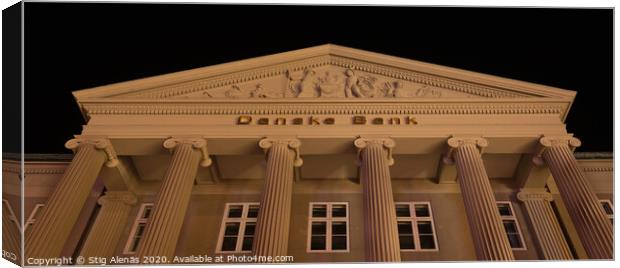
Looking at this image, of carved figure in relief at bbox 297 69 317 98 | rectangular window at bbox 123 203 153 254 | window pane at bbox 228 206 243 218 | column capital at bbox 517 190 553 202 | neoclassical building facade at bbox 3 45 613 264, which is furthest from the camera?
window pane at bbox 228 206 243 218

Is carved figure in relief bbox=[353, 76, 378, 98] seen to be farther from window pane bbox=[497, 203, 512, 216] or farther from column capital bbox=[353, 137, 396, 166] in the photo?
window pane bbox=[497, 203, 512, 216]

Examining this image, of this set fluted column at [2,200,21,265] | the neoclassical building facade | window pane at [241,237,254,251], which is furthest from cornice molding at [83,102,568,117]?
fluted column at [2,200,21,265]

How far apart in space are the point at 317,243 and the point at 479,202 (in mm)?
5308

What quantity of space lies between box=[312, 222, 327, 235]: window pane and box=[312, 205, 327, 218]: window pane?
1.42 feet

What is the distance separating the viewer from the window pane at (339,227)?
52.2ft

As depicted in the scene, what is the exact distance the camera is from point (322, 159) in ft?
55.6

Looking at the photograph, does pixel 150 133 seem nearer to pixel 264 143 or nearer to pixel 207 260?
pixel 264 143

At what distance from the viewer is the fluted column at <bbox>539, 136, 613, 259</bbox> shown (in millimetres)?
11656

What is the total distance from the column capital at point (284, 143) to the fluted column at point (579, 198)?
24.1ft

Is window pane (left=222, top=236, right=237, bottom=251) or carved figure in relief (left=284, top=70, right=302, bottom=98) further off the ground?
carved figure in relief (left=284, top=70, right=302, bottom=98)

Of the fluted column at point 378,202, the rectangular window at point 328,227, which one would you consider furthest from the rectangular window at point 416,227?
the fluted column at point 378,202

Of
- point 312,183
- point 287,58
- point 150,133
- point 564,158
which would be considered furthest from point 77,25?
point 564,158

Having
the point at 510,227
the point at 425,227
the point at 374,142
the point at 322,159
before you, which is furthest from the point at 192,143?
the point at 510,227

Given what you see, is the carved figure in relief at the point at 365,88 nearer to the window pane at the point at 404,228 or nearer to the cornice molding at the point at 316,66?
the cornice molding at the point at 316,66
